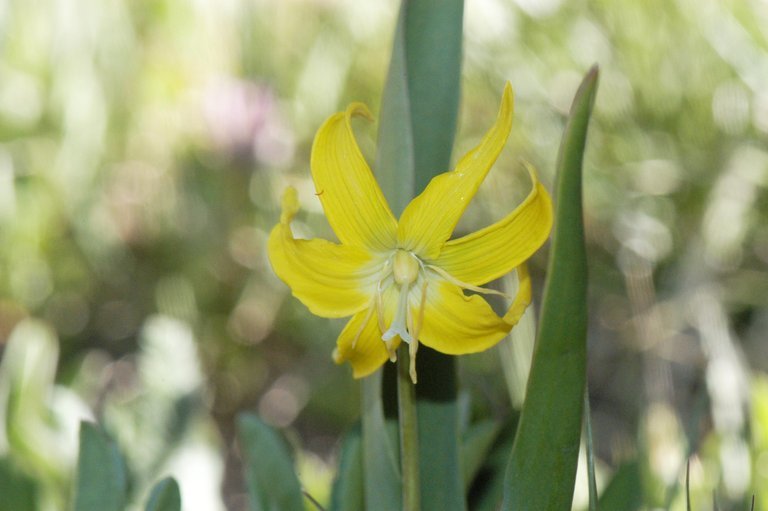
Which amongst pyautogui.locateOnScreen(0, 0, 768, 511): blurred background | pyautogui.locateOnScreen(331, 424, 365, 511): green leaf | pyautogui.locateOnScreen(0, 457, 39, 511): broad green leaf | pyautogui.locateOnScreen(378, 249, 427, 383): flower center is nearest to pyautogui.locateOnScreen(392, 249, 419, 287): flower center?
pyautogui.locateOnScreen(378, 249, 427, 383): flower center

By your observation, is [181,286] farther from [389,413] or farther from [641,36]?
[389,413]

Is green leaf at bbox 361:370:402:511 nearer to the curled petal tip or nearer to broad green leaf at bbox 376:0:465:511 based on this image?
broad green leaf at bbox 376:0:465:511

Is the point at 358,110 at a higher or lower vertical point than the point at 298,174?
lower

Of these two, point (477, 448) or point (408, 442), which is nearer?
point (408, 442)

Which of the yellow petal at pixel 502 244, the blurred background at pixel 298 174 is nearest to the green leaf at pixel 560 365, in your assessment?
the yellow petal at pixel 502 244

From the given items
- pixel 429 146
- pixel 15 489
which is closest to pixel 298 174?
pixel 15 489

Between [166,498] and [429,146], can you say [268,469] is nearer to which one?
[166,498]
